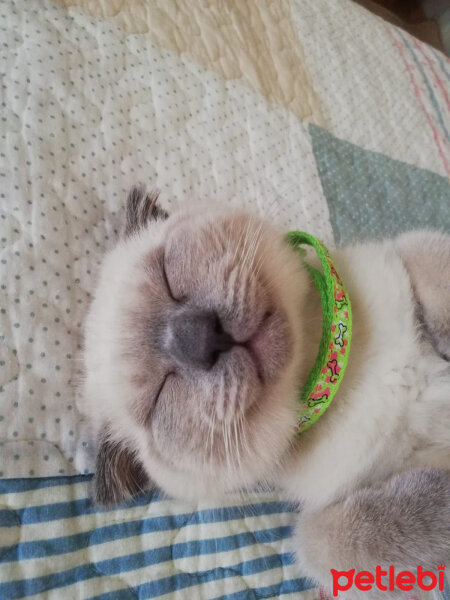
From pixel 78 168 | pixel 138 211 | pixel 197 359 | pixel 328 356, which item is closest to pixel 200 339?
pixel 197 359

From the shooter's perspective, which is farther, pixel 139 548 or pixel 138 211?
pixel 138 211

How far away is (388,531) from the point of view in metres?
0.62

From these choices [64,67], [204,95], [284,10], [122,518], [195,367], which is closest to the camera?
[195,367]

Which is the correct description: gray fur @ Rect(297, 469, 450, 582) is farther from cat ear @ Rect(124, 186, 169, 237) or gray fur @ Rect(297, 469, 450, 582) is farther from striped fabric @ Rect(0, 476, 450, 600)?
cat ear @ Rect(124, 186, 169, 237)

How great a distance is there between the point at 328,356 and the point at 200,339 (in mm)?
193

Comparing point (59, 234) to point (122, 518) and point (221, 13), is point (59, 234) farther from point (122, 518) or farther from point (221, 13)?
point (221, 13)

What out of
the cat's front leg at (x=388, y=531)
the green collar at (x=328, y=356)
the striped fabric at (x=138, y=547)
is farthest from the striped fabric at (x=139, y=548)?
the green collar at (x=328, y=356)

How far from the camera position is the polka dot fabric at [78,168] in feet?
→ 2.41

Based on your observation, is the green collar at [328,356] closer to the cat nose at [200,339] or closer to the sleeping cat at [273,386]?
the sleeping cat at [273,386]

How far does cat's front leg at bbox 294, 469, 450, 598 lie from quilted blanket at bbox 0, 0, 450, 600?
15 cm

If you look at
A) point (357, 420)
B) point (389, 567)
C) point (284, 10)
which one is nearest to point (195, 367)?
point (357, 420)

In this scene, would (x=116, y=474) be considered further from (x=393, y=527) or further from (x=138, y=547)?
(x=393, y=527)

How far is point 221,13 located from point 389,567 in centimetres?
121

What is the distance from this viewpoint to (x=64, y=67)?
92 cm
